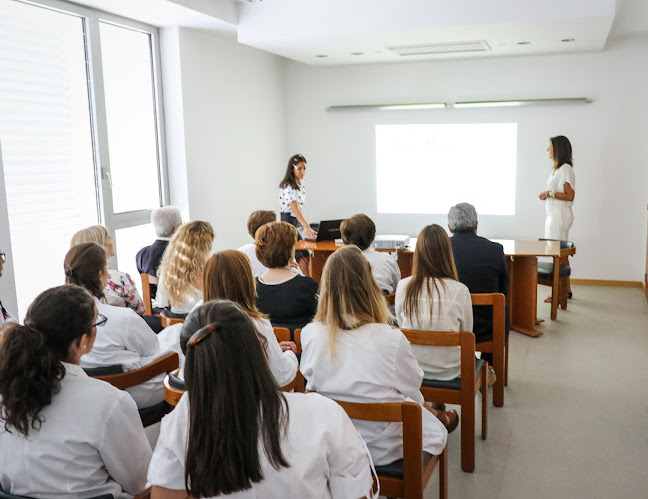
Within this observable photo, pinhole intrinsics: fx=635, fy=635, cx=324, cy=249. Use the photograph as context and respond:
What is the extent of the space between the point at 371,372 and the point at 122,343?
3.83 ft

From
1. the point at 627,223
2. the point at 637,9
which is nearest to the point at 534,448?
the point at 637,9

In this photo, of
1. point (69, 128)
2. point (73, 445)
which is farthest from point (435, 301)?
point (69, 128)

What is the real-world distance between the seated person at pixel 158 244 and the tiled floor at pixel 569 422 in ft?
7.34

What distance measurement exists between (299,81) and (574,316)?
4564 millimetres

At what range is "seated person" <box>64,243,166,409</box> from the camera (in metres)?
2.72

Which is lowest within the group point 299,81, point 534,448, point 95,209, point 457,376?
point 534,448

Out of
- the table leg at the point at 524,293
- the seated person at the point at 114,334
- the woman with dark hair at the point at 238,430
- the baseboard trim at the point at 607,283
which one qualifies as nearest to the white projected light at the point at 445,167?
the baseboard trim at the point at 607,283

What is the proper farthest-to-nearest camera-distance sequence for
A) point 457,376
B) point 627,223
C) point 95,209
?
point 627,223 → point 95,209 → point 457,376

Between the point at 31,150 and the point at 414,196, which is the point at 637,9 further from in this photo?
the point at 31,150

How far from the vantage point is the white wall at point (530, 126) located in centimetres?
710

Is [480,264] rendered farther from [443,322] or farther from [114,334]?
[114,334]

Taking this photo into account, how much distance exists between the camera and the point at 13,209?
14.9 ft

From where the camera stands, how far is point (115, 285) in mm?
3459

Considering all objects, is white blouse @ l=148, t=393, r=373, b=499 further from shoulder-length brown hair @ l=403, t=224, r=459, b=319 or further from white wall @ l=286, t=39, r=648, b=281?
white wall @ l=286, t=39, r=648, b=281
